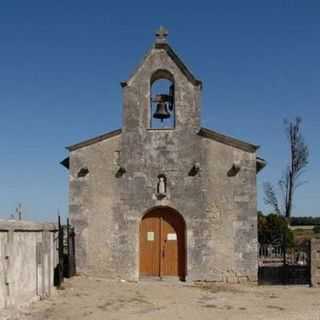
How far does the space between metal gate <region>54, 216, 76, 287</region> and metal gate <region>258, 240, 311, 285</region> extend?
632 cm

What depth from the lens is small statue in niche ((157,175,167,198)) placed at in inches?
808

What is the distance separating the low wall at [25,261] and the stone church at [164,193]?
315 cm

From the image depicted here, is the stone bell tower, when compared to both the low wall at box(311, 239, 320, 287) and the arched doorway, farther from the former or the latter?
the low wall at box(311, 239, 320, 287)

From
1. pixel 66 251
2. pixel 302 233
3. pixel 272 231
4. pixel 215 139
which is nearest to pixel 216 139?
pixel 215 139

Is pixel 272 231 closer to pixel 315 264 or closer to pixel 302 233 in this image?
pixel 302 233

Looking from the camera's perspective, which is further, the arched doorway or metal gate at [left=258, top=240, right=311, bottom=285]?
metal gate at [left=258, top=240, right=311, bottom=285]

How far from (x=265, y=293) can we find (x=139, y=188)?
525 centimetres

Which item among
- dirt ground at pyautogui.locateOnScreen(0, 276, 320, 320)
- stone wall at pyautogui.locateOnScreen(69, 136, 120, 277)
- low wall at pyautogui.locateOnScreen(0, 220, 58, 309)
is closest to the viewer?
low wall at pyautogui.locateOnScreen(0, 220, 58, 309)

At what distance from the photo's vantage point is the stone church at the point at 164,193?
798 inches

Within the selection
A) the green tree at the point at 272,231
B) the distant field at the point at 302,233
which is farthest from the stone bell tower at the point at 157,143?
the distant field at the point at 302,233

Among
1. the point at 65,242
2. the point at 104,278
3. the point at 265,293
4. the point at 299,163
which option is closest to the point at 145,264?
the point at 104,278

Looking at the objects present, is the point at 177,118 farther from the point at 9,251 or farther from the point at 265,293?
the point at 9,251

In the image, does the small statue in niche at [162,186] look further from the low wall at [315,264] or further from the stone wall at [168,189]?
the low wall at [315,264]

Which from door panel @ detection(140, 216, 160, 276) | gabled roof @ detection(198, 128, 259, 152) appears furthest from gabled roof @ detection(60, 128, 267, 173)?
door panel @ detection(140, 216, 160, 276)
